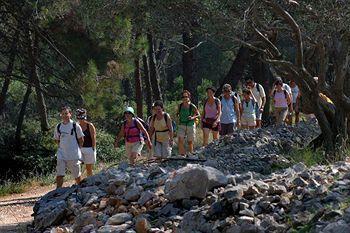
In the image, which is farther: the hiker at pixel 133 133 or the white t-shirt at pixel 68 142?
the hiker at pixel 133 133

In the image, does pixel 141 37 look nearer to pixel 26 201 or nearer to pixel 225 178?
pixel 26 201

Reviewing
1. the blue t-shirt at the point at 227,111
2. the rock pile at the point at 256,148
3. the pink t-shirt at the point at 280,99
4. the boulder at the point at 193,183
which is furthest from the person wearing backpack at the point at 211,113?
the boulder at the point at 193,183

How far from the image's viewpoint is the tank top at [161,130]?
13.0m

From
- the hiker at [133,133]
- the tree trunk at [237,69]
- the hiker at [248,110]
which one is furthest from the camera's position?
the tree trunk at [237,69]

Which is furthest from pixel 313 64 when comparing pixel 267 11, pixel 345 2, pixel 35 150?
pixel 35 150

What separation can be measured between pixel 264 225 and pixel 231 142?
21.5 feet

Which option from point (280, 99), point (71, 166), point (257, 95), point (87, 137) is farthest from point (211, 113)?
point (71, 166)

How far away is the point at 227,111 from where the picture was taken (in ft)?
48.3

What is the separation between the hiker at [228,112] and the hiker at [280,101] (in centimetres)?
216

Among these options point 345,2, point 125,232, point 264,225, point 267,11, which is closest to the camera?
point 264,225

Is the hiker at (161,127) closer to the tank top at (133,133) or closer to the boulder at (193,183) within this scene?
the tank top at (133,133)

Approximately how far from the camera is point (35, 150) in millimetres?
21375

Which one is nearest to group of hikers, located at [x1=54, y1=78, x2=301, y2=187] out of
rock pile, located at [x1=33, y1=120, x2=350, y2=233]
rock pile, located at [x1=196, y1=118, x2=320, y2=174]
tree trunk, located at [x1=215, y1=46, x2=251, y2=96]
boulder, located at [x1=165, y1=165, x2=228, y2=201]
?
rock pile, located at [x1=196, y1=118, x2=320, y2=174]

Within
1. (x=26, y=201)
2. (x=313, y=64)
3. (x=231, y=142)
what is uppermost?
(x=313, y=64)
